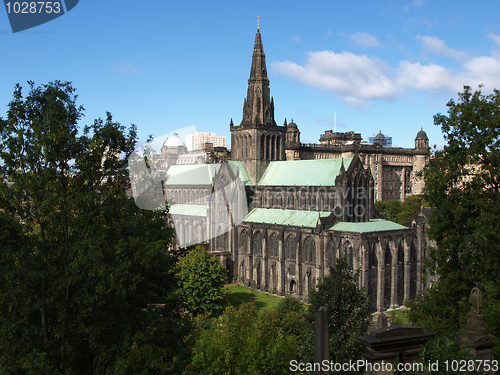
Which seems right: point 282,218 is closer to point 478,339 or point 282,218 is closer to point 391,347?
point 478,339

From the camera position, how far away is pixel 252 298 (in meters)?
64.8

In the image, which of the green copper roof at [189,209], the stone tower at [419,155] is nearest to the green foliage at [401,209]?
the stone tower at [419,155]

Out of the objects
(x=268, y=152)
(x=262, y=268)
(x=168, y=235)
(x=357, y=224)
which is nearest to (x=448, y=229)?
(x=168, y=235)

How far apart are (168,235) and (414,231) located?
47563 millimetres

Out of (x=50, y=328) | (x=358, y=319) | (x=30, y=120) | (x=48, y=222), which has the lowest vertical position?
(x=358, y=319)

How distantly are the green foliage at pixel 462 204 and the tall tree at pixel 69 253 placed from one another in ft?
53.7

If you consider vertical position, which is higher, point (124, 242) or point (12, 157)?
point (12, 157)

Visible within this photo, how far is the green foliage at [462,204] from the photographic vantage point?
27.0 meters

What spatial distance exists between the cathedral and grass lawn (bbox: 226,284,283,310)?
189 centimetres

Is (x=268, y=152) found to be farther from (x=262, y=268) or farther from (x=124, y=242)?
(x=124, y=242)

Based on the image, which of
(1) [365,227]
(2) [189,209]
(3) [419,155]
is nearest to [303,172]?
(1) [365,227]

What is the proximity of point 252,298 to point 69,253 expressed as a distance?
46.2 metres

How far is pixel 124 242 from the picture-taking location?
20.4m

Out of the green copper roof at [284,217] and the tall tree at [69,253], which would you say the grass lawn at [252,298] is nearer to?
the green copper roof at [284,217]
